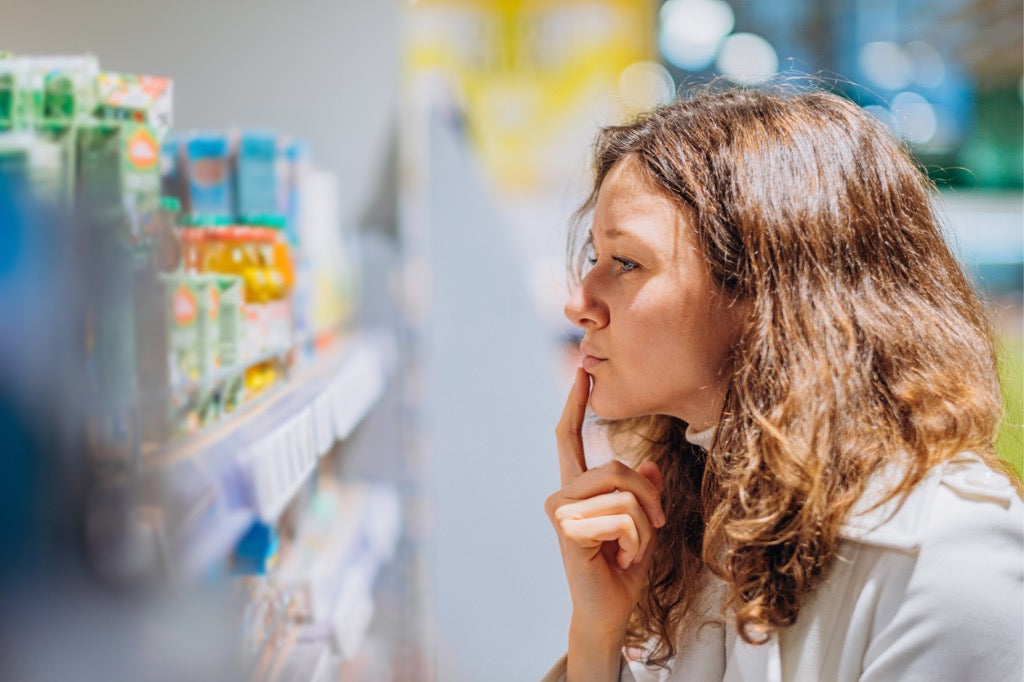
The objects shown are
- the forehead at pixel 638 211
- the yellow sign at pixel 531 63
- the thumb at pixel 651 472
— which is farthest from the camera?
the yellow sign at pixel 531 63

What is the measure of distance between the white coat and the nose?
264 mm

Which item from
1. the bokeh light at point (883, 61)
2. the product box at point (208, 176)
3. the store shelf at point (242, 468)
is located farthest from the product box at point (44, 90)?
the bokeh light at point (883, 61)

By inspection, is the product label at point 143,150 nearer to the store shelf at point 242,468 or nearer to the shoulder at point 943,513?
the store shelf at point 242,468

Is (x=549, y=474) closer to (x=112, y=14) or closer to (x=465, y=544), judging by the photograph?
(x=465, y=544)

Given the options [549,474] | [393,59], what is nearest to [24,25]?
[393,59]

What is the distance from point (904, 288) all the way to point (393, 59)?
960 millimetres

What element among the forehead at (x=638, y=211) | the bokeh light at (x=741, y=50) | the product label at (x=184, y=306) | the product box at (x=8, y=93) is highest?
the bokeh light at (x=741, y=50)

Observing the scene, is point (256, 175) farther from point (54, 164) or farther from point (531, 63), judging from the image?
point (531, 63)

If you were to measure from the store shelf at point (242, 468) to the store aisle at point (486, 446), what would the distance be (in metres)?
0.34

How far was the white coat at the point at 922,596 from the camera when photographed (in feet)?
2.09

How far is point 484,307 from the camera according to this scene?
1756 millimetres

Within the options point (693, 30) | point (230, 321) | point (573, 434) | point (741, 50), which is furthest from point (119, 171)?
point (693, 30)

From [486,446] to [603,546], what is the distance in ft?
2.54

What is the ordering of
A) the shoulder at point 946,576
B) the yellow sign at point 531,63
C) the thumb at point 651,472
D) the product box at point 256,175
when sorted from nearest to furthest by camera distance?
1. the shoulder at point 946,576
2. the thumb at point 651,472
3. the product box at point 256,175
4. the yellow sign at point 531,63
